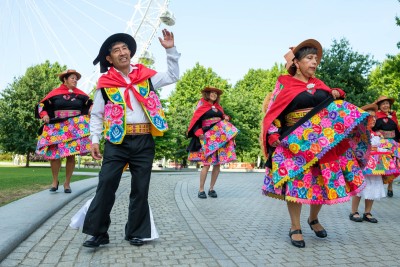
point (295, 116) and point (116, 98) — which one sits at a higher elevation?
point (116, 98)

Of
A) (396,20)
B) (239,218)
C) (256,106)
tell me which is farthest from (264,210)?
(256,106)

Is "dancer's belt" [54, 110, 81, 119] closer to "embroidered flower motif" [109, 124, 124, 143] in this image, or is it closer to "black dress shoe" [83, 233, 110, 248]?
"embroidered flower motif" [109, 124, 124, 143]

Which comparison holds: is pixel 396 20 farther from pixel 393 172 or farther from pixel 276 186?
pixel 276 186

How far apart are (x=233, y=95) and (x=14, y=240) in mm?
39505

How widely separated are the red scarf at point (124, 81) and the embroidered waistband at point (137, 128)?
0.21 meters

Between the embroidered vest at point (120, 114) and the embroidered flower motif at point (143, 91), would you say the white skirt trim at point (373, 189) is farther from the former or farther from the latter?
the embroidered flower motif at point (143, 91)

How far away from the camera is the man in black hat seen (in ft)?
13.2

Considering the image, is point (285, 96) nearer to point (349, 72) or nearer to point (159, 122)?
point (159, 122)

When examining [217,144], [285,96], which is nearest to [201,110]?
[217,144]

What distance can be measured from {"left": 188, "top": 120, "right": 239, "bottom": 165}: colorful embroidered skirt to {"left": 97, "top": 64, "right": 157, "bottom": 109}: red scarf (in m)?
4.32

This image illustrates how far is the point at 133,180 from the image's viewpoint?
4.21 metres

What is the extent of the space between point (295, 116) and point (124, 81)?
195 cm

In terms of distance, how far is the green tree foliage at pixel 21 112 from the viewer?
2908cm

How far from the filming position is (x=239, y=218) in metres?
5.90
